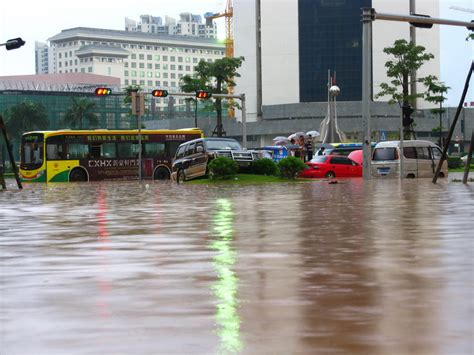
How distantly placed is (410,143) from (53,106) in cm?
11818

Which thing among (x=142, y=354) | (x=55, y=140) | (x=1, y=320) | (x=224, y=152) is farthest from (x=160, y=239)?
(x=55, y=140)

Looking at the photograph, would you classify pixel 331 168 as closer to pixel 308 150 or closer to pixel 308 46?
pixel 308 150

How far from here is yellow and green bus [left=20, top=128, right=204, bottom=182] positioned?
51.1 metres

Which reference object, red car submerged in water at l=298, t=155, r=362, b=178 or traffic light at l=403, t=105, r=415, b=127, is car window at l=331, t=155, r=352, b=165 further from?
traffic light at l=403, t=105, r=415, b=127

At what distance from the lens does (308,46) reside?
137125mm

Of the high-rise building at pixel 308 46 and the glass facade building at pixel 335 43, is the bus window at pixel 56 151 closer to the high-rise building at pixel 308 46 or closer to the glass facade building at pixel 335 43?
the high-rise building at pixel 308 46

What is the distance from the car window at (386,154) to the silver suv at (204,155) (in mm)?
5292

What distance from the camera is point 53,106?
6014 inches

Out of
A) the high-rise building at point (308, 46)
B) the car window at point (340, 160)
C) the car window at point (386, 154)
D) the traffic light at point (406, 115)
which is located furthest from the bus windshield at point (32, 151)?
the high-rise building at point (308, 46)

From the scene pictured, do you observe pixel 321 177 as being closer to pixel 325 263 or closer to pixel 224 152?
pixel 224 152

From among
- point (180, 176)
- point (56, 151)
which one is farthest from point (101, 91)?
point (180, 176)

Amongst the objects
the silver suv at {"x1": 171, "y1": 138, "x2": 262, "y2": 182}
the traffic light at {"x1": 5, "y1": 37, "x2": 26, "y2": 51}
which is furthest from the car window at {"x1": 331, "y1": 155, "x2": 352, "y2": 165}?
the traffic light at {"x1": 5, "y1": 37, "x2": 26, "y2": 51}

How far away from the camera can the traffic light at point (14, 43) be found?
129ft

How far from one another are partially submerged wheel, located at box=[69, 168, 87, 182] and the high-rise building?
8484 cm
